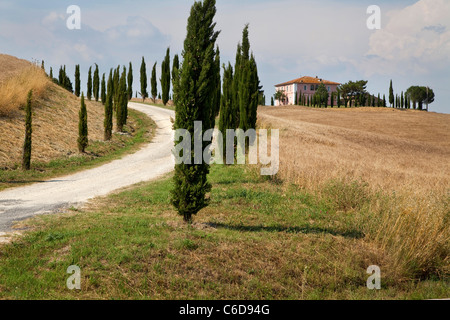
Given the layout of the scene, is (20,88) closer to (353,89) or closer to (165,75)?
(165,75)

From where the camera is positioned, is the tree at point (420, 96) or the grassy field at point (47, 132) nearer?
the grassy field at point (47, 132)

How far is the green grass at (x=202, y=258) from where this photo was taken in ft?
23.1

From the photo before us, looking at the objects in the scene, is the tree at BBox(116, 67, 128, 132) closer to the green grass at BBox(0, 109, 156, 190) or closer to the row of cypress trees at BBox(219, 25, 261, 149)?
the green grass at BBox(0, 109, 156, 190)

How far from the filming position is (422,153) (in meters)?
33.8

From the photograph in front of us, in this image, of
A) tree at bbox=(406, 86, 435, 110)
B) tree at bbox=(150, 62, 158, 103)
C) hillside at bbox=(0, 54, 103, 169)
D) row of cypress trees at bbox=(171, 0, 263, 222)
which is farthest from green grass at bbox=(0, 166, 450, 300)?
tree at bbox=(406, 86, 435, 110)

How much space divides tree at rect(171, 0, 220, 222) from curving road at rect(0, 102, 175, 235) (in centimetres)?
510

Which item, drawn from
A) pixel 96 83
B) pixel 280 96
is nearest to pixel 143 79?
pixel 96 83

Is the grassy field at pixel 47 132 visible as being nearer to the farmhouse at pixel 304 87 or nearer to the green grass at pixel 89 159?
the green grass at pixel 89 159

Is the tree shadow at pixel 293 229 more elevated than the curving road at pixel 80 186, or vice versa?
the curving road at pixel 80 186

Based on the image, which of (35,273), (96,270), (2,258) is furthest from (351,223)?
(2,258)

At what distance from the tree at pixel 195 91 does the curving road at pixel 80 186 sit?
5.10 m

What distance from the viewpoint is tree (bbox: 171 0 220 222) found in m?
10.3

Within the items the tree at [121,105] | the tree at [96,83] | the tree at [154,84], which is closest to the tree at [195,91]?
the tree at [121,105]
